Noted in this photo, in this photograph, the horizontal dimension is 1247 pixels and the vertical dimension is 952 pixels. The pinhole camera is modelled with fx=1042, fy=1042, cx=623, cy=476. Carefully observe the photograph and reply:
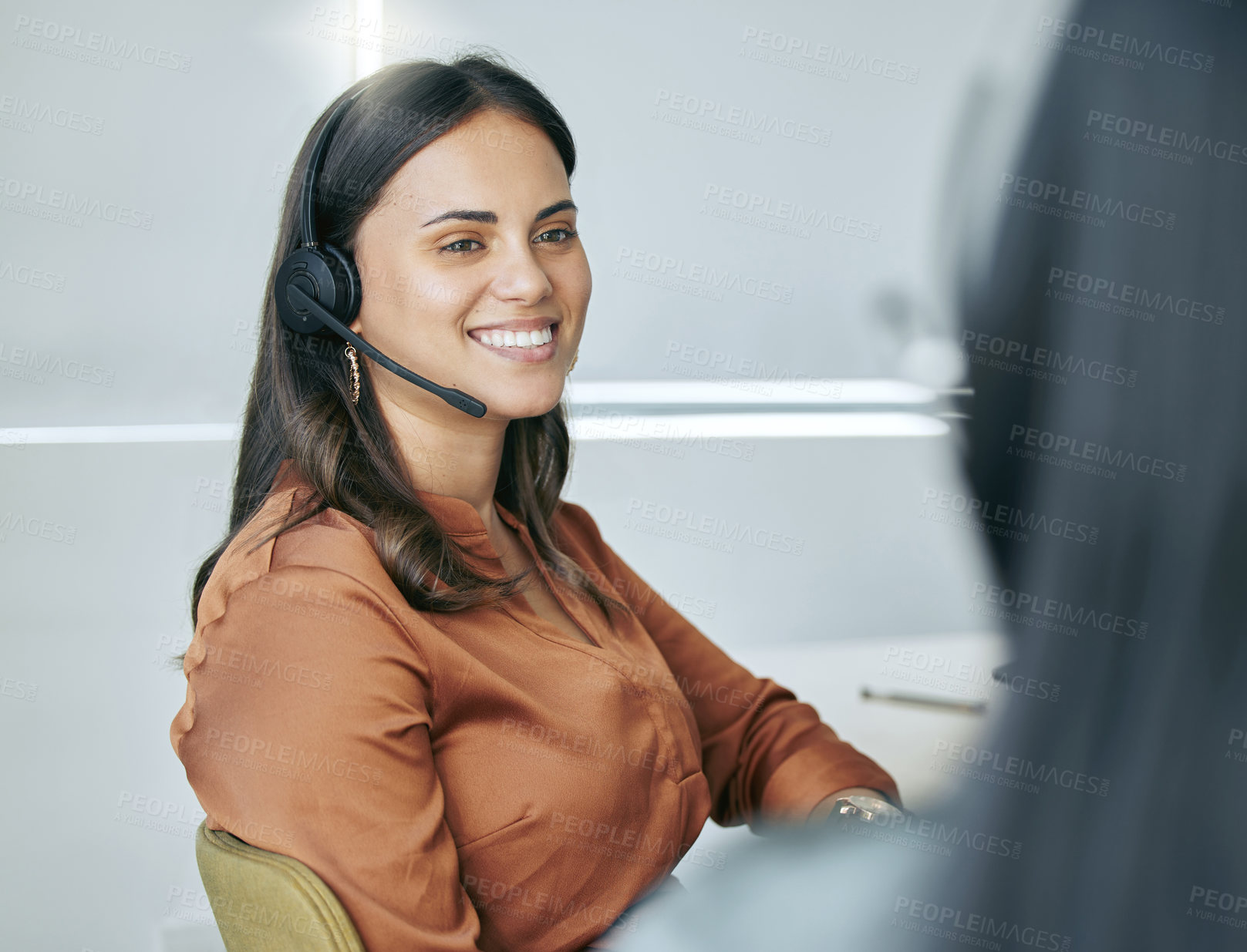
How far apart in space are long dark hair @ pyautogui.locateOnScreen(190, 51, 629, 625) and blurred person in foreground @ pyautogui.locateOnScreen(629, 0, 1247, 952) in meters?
0.67

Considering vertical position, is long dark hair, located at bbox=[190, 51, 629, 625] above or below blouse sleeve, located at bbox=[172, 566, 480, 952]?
above

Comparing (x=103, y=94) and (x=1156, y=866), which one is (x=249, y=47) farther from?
(x=1156, y=866)

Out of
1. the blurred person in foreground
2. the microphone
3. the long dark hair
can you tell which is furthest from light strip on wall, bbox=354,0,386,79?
the blurred person in foreground

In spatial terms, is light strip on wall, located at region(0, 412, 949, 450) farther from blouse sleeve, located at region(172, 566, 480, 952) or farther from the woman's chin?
blouse sleeve, located at region(172, 566, 480, 952)

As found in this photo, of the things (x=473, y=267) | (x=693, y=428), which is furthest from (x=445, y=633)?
(x=693, y=428)

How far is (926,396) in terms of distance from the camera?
3229 mm

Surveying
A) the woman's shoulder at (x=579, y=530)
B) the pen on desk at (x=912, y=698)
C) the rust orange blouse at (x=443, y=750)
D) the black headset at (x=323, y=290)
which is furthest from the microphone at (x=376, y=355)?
the pen on desk at (x=912, y=698)

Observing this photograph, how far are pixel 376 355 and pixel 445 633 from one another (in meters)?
0.31

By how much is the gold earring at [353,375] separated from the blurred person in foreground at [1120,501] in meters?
0.87

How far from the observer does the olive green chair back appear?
2.52 ft

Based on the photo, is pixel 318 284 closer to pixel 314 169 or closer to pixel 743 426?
pixel 314 169

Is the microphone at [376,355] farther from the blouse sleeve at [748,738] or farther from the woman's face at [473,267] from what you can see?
the blouse sleeve at [748,738]

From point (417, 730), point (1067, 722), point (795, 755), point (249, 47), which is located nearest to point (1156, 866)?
point (1067, 722)

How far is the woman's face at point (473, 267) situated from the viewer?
1081 millimetres
